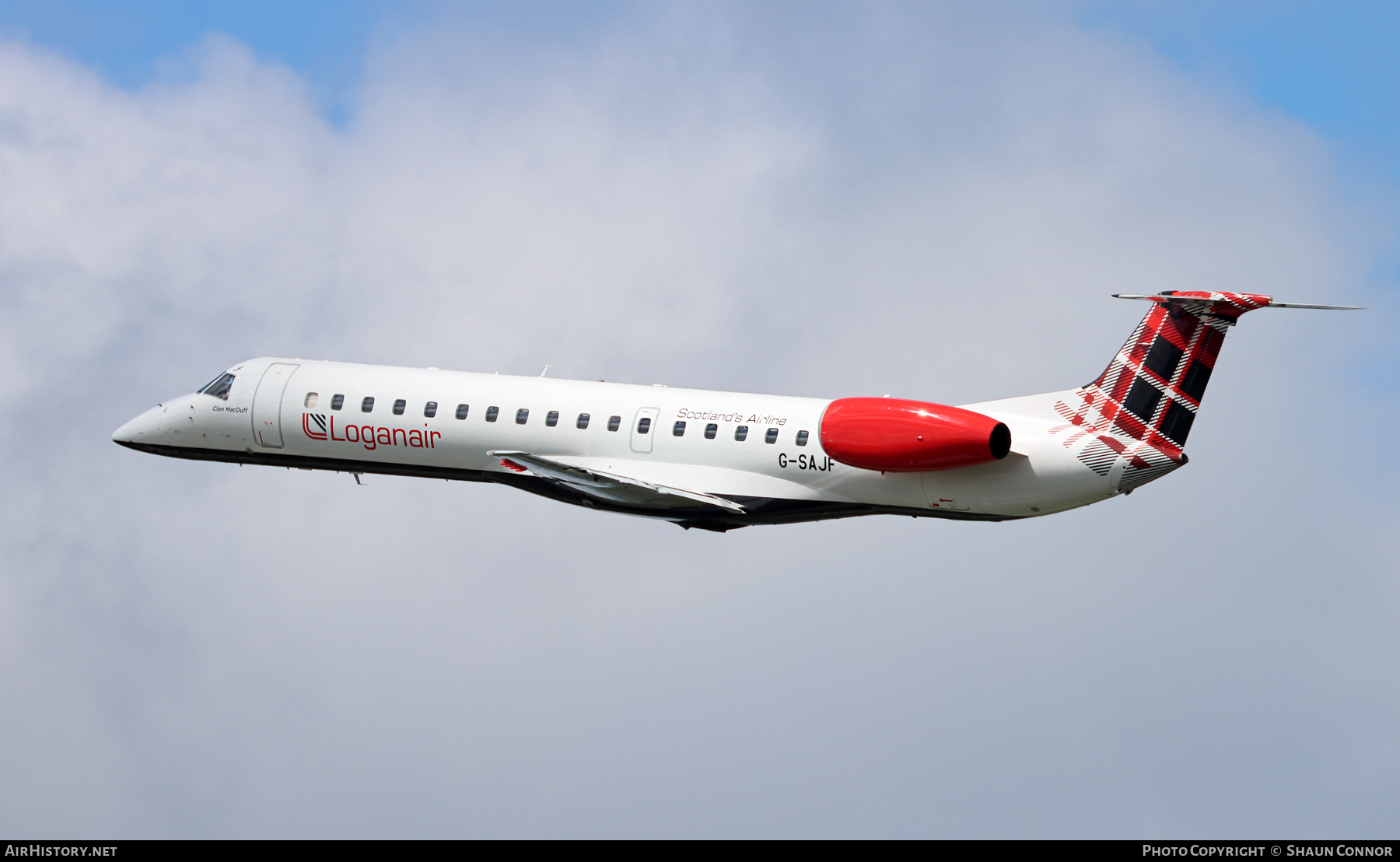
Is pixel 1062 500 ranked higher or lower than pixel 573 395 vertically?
lower

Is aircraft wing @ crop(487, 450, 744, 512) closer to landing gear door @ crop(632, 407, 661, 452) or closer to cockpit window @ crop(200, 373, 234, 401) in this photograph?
landing gear door @ crop(632, 407, 661, 452)

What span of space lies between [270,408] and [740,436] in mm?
12208

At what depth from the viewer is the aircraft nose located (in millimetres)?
52156

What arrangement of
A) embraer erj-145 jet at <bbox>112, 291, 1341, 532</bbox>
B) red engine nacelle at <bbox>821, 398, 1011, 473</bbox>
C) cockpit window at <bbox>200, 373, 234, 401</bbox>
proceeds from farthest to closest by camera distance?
1. cockpit window at <bbox>200, 373, 234, 401</bbox>
2. embraer erj-145 jet at <bbox>112, 291, 1341, 532</bbox>
3. red engine nacelle at <bbox>821, 398, 1011, 473</bbox>

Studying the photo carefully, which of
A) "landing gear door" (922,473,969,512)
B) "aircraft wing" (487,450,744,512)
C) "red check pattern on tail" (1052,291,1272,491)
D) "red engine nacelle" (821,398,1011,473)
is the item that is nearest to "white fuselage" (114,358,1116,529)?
"landing gear door" (922,473,969,512)

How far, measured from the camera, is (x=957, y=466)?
4394cm

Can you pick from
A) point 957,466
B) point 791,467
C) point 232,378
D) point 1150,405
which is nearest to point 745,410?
point 791,467

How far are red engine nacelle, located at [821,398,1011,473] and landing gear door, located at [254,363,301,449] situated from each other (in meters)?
14.0

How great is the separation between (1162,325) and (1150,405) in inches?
67.3

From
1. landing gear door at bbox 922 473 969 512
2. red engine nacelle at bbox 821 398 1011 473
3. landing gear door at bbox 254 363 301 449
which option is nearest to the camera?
red engine nacelle at bbox 821 398 1011 473

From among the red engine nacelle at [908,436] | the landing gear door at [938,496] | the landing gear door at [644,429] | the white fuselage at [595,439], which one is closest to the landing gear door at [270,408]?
the white fuselage at [595,439]

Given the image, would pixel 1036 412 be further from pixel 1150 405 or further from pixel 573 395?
pixel 573 395

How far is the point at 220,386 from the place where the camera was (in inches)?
2031

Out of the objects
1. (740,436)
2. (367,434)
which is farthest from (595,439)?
(367,434)
